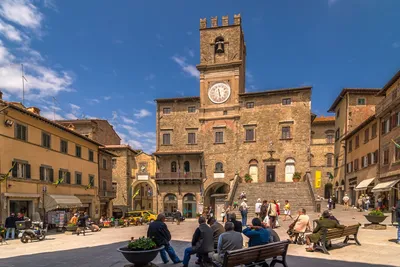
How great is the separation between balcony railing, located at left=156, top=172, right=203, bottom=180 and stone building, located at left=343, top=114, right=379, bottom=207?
17986 millimetres

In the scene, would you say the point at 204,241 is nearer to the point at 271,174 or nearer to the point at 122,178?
the point at 271,174

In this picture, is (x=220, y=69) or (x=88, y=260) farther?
(x=220, y=69)

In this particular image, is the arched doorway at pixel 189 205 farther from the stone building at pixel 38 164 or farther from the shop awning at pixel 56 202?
the shop awning at pixel 56 202

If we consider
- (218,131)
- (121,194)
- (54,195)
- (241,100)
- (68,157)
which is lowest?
(121,194)

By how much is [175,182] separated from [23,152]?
68.9 ft

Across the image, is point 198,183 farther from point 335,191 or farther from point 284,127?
point 335,191

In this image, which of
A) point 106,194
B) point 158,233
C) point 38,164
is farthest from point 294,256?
point 106,194

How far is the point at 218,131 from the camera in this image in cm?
3772

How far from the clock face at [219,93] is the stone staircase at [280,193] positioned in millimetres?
11511

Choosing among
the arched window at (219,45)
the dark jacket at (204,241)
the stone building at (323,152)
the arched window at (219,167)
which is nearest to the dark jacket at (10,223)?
the dark jacket at (204,241)

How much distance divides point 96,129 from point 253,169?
22714mm

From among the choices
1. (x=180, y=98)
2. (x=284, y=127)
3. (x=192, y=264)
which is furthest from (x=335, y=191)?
(x=192, y=264)

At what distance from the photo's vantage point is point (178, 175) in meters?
37.8

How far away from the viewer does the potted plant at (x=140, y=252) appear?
6914 millimetres
